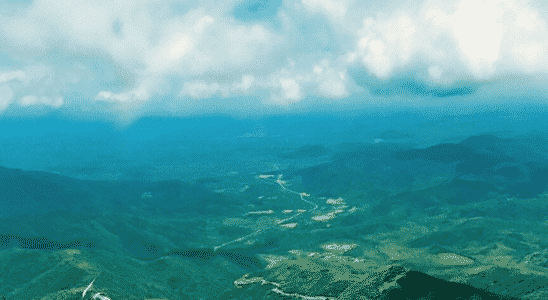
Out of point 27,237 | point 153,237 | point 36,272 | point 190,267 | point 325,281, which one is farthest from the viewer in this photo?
point 153,237

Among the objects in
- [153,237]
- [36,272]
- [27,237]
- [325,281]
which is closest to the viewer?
[325,281]

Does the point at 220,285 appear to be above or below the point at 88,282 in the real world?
below

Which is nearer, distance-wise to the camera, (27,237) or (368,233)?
(27,237)

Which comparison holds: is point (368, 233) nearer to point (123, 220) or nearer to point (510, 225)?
point (510, 225)

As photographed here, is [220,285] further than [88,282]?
Yes

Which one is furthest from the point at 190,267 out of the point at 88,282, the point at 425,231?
the point at 425,231

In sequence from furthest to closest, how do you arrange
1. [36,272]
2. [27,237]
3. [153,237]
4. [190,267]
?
[153,237] → [27,237] → [190,267] → [36,272]

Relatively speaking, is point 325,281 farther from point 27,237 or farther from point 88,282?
point 27,237

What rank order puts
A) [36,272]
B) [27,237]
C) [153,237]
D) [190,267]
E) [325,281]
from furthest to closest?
[153,237] < [27,237] < [190,267] < [36,272] < [325,281]

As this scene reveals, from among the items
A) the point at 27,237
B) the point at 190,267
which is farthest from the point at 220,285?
the point at 27,237
